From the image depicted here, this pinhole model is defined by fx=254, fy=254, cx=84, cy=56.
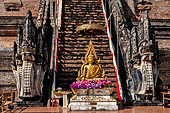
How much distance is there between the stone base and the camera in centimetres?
920

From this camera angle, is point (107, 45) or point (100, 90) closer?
point (100, 90)

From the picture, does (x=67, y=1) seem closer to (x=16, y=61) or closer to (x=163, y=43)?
(x=163, y=43)

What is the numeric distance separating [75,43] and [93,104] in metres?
5.85

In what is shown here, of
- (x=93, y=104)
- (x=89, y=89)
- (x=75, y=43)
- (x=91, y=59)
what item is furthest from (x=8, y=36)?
(x=93, y=104)

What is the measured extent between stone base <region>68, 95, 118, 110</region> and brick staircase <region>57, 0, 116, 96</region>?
2588 millimetres

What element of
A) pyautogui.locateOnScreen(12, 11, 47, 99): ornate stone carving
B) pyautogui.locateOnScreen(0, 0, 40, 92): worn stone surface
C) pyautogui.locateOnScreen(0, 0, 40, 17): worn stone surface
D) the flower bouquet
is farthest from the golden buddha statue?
pyautogui.locateOnScreen(0, 0, 40, 17): worn stone surface

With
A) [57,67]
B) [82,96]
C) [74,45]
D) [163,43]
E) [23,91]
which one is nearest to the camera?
[82,96]

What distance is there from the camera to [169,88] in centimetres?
1172

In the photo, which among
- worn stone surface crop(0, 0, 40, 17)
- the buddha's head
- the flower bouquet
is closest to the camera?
the flower bouquet

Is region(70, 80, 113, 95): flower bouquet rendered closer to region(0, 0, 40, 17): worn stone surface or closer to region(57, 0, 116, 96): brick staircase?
region(57, 0, 116, 96): brick staircase

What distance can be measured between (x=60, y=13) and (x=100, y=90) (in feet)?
27.9

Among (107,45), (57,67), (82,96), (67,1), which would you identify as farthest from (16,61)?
Answer: (67,1)

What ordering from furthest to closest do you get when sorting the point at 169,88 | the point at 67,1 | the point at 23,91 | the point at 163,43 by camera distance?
1. the point at 67,1
2. the point at 163,43
3. the point at 169,88
4. the point at 23,91

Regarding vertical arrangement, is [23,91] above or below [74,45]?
below
